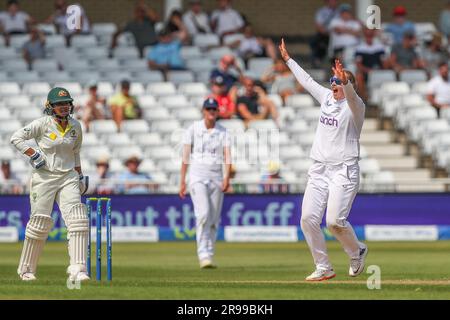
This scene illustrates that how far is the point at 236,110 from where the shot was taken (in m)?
27.0

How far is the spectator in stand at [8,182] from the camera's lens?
24.6 metres

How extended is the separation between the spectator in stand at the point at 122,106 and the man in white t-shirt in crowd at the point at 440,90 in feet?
19.5

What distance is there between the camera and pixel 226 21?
3022cm

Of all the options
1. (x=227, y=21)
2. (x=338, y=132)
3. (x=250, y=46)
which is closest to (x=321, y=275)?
(x=338, y=132)

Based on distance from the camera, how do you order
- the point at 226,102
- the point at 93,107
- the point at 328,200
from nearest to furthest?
1. the point at 328,200
2. the point at 226,102
3. the point at 93,107

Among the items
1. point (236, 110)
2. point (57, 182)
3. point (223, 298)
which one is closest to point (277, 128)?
point (236, 110)

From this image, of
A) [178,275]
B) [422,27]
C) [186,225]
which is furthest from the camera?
[422,27]

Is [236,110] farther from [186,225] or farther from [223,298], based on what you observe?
[223,298]

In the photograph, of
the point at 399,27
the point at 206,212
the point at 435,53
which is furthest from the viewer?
the point at 435,53

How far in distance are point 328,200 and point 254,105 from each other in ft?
41.9

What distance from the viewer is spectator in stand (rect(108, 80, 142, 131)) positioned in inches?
1065

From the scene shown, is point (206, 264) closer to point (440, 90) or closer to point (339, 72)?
point (339, 72)

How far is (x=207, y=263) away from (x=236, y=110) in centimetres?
964

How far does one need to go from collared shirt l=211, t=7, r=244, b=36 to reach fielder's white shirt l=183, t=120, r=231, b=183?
1210 centimetres
